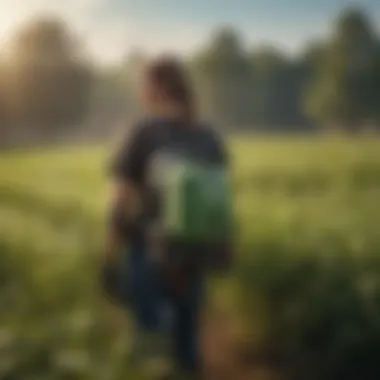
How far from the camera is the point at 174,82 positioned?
1271 mm

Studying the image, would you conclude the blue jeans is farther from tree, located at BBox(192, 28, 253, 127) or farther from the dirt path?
tree, located at BBox(192, 28, 253, 127)

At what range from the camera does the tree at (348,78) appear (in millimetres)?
1275

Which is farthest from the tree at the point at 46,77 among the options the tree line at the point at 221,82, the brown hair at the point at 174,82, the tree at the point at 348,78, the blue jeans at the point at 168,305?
the tree at the point at 348,78

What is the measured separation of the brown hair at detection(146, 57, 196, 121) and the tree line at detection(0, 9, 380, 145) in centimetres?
2

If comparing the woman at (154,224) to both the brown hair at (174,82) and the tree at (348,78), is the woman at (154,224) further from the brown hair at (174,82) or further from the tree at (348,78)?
the tree at (348,78)

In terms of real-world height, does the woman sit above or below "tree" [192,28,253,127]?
below

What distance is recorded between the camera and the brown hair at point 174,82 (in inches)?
49.8

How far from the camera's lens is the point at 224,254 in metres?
1.25

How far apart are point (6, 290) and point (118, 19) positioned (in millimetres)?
432

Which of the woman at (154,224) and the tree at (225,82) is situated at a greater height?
the tree at (225,82)

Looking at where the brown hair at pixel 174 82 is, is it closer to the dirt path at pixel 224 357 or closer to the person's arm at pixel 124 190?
the person's arm at pixel 124 190

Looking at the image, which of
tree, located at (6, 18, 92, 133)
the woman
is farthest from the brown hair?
tree, located at (6, 18, 92, 133)

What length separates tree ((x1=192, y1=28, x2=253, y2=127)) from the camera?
4.16 feet

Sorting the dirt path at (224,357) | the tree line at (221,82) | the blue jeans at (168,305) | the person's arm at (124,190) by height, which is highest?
the tree line at (221,82)
